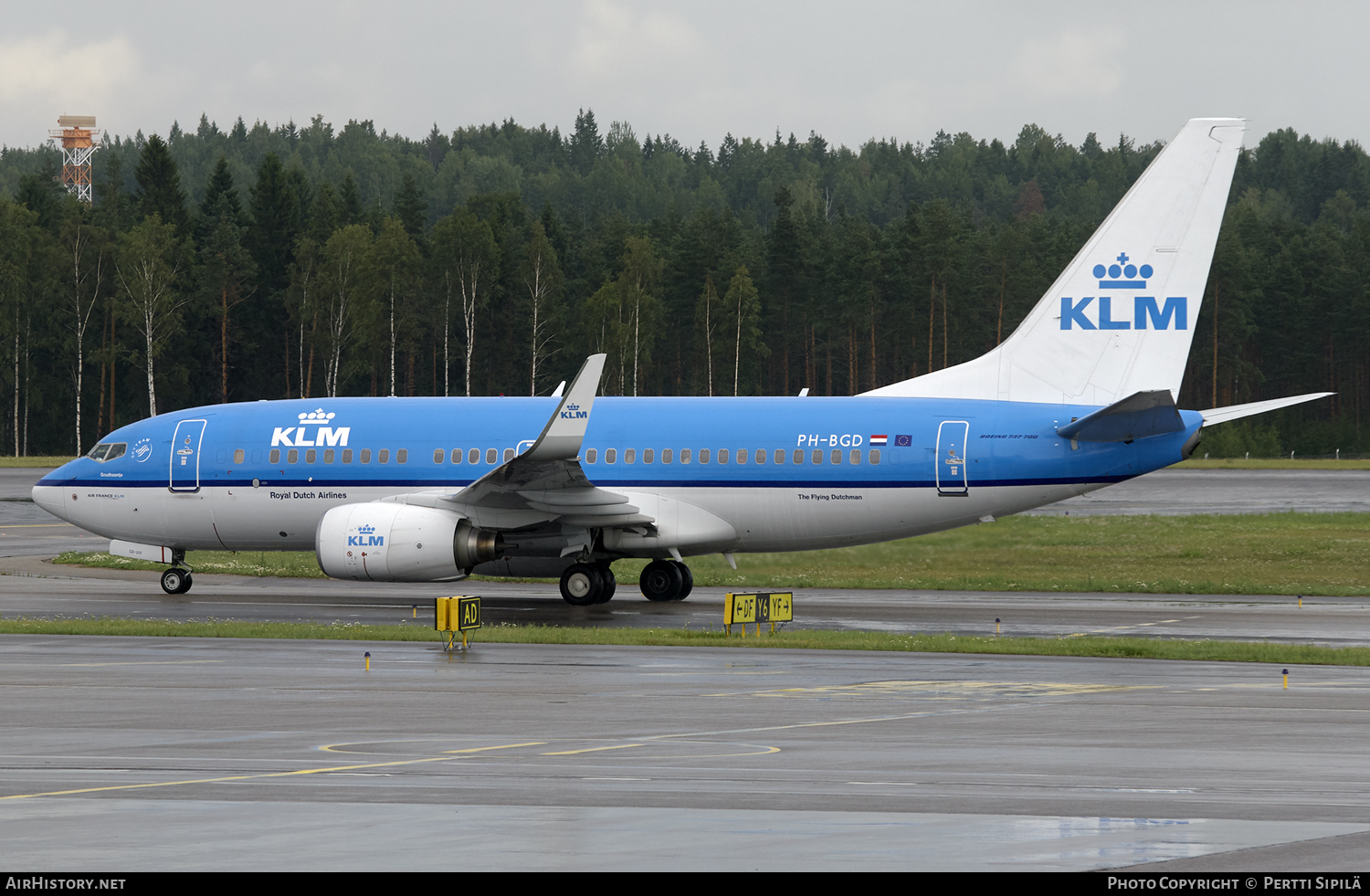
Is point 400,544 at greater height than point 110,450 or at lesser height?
lesser

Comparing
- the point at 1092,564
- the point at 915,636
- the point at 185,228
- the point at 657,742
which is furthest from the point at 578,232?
the point at 657,742

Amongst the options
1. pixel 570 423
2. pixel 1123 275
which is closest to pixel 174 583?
pixel 570 423

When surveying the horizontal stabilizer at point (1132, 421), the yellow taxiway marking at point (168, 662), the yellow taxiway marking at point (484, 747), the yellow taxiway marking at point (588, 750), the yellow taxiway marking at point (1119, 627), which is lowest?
the yellow taxiway marking at point (168, 662)

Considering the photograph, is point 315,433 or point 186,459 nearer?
point 315,433

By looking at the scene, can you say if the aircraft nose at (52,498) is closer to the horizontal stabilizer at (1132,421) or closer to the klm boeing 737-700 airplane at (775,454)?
the klm boeing 737-700 airplane at (775,454)

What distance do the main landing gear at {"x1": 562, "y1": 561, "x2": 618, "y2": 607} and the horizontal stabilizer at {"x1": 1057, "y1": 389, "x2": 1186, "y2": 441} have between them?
9.09 metres

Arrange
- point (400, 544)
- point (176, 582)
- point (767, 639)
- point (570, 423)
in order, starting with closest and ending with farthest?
1. point (767, 639)
2. point (570, 423)
3. point (400, 544)
4. point (176, 582)

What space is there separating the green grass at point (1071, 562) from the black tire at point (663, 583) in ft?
9.34

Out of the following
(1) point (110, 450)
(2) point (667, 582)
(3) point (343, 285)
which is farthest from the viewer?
(3) point (343, 285)

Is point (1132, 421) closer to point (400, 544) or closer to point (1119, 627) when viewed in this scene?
point (1119, 627)

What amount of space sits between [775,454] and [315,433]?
9533mm

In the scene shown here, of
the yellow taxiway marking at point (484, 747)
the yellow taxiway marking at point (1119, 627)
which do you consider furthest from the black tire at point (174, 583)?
the yellow taxiway marking at point (484, 747)

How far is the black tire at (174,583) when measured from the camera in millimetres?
32688

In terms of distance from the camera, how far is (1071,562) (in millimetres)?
39844
